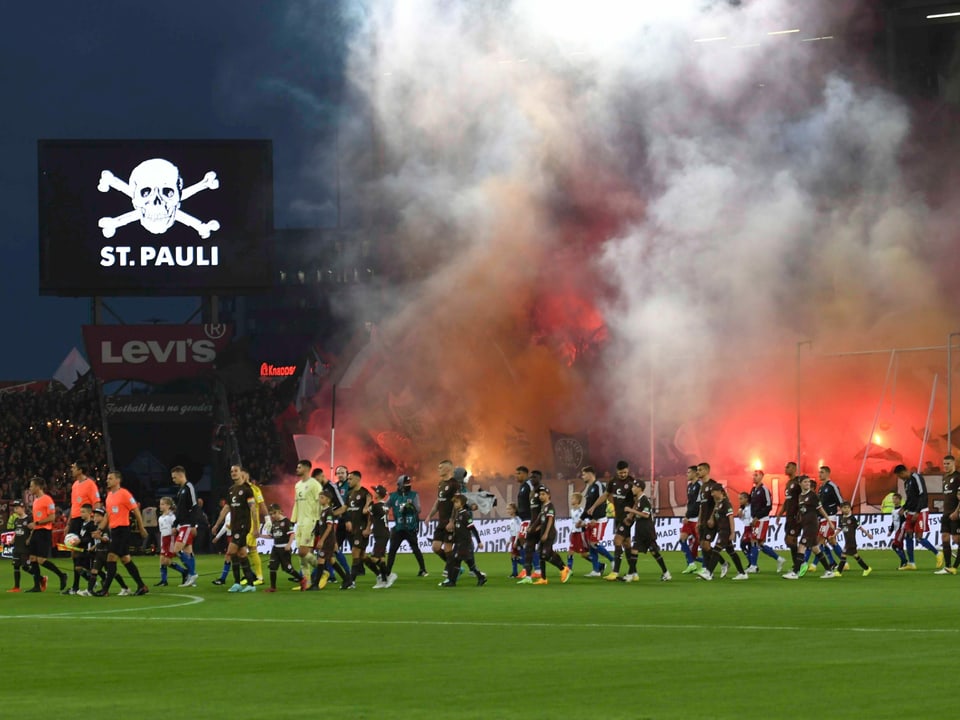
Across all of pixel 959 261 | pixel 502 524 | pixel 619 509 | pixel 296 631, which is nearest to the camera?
pixel 296 631

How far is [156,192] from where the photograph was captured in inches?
2382

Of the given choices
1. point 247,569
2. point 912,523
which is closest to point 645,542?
point 247,569

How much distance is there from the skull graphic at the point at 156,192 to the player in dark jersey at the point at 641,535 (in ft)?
114

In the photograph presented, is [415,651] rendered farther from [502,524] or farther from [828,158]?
[828,158]

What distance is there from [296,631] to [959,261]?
48618mm

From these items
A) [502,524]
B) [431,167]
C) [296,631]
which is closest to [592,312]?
[431,167]

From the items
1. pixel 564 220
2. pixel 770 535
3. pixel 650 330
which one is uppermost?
pixel 564 220

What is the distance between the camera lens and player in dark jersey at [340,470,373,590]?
28156 mm

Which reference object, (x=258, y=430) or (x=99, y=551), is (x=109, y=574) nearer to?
(x=99, y=551)

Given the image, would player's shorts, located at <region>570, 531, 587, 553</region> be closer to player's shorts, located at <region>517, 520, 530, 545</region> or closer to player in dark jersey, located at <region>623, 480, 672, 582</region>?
player's shorts, located at <region>517, 520, 530, 545</region>

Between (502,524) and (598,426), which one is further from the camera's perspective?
(598,426)

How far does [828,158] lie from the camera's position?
59031 mm

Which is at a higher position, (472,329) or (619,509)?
(472,329)

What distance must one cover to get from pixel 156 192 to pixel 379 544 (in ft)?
113
